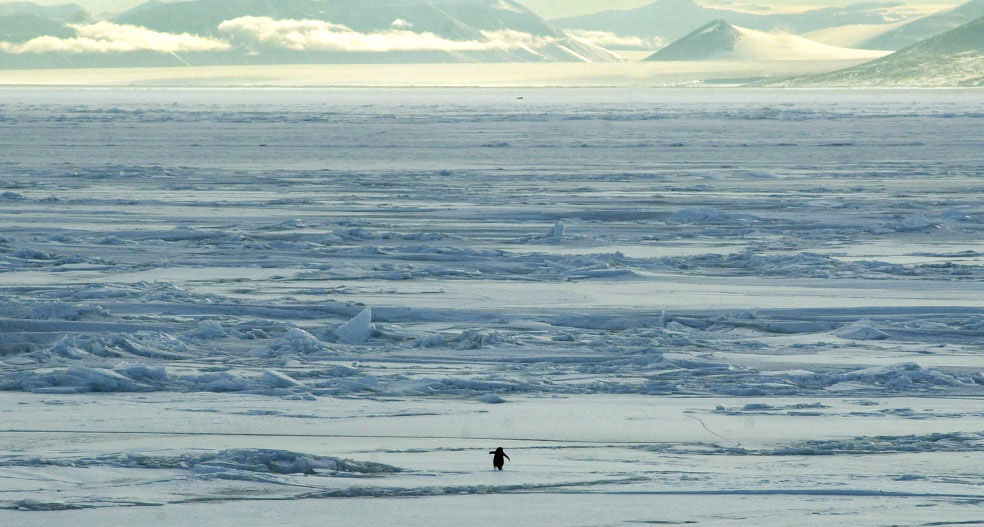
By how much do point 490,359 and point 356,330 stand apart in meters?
0.74

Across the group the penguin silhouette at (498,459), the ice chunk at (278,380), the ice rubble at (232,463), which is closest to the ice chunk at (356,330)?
the ice chunk at (278,380)

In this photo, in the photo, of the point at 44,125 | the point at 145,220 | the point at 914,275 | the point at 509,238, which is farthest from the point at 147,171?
the point at 44,125

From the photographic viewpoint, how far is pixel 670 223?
1119cm

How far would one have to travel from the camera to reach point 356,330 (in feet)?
19.8

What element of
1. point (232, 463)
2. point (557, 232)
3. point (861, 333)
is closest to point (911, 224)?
point (557, 232)

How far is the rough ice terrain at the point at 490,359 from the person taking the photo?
11.9 feet

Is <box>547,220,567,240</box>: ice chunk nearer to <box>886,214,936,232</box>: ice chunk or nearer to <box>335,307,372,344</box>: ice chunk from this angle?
<box>886,214,936,232</box>: ice chunk

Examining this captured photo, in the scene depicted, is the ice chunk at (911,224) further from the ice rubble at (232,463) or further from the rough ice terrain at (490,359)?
the ice rubble at (232,463)

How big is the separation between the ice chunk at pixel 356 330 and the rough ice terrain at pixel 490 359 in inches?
0.6

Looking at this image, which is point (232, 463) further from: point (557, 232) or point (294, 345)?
point (557, 232)

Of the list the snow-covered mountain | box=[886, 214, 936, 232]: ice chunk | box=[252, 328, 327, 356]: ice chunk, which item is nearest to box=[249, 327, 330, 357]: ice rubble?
box=[252, 328, 327, 356]: ice chunk

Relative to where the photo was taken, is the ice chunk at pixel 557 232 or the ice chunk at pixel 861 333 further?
the ice chunk at pixel 557 232

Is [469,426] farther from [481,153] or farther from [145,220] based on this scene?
[481,153]

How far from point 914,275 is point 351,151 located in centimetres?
1573
